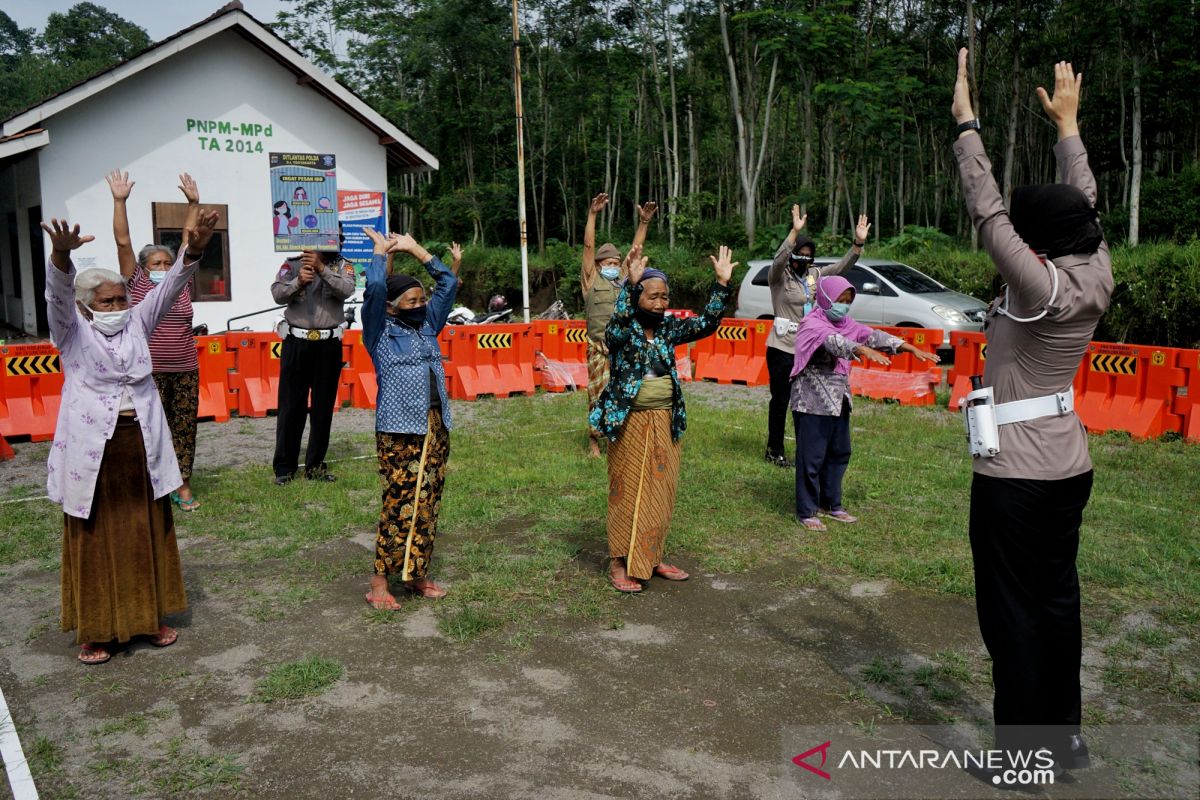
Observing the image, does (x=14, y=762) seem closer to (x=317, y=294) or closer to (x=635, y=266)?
(x=635, y=266)

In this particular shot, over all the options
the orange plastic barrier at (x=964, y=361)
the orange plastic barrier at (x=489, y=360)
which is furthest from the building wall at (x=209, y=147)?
the orange plastic barrier at (x=964, y=361)

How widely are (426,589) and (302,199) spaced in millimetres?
14793

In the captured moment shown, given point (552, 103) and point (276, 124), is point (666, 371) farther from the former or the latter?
point (552, 103)

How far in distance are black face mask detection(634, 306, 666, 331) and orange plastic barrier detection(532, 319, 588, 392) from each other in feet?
25.4

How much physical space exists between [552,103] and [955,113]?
31959 mm

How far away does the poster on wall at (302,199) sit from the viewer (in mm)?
18250

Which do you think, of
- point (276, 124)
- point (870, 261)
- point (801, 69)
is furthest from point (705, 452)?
point (801, 69)

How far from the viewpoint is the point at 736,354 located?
14.3 m

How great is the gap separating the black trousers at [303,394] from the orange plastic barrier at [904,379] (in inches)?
261

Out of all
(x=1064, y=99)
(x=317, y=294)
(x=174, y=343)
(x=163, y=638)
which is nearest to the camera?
(x=1064, y=99)

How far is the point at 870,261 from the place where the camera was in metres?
17.2

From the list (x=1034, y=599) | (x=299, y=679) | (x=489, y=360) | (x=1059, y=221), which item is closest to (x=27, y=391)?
(x=489, y=360)

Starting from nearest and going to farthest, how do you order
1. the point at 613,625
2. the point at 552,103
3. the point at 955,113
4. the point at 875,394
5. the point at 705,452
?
the point at 955,113 → the point at 613,625 → the point at 705,452 → the point at 875,394 → the point at 552,103

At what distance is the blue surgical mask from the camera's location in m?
6.66
